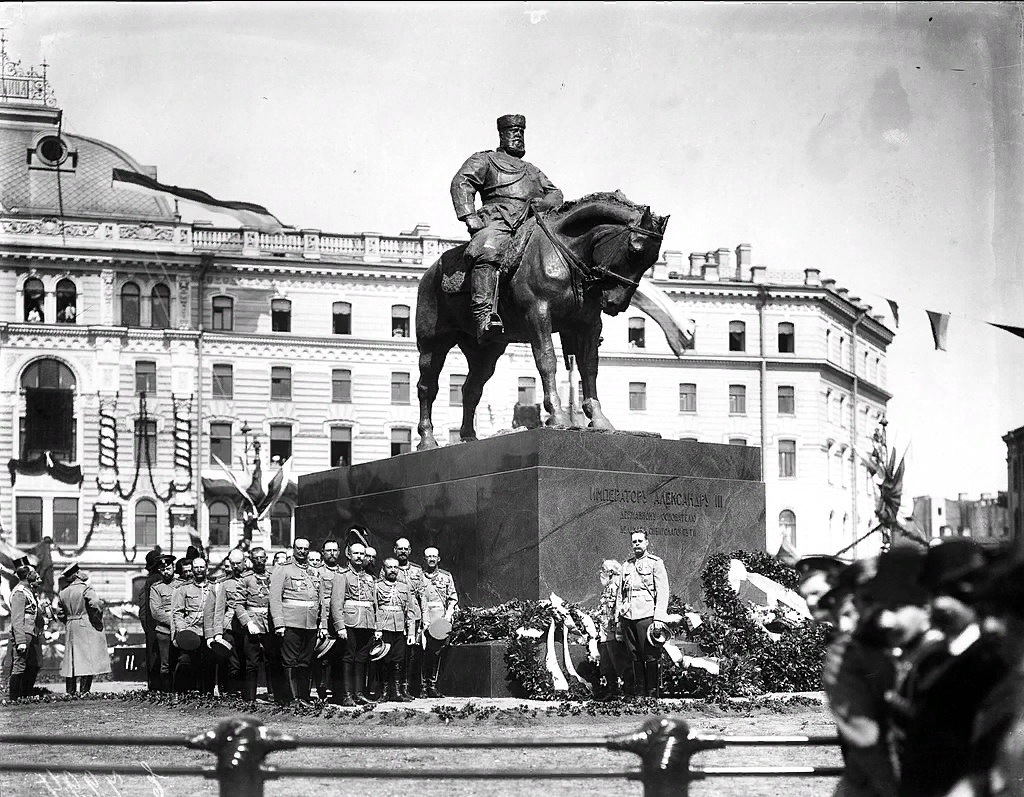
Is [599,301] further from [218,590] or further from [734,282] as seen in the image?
[734,282]

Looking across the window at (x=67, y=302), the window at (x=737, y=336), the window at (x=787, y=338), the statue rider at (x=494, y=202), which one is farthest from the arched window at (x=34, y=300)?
the statue rider at (x=494, y=202)

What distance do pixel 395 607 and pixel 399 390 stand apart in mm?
61412

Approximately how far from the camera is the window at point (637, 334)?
266ft

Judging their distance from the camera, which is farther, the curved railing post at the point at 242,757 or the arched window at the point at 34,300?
the arched window at the point at 34,300

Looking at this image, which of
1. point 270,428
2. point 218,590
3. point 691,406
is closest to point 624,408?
point 691,406

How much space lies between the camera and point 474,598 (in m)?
16.5

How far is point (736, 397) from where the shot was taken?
82062mm

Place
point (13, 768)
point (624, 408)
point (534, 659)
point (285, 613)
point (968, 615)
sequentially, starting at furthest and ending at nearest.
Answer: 1. point (624, 408)
2. point (285, 613)
3. point (534, 659)
4. point (13, 768)
5. point (968, 615)

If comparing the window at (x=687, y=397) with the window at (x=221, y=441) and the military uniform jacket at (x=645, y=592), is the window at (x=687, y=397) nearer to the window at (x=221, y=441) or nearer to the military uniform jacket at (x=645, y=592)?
the window at (x=221, y=441)

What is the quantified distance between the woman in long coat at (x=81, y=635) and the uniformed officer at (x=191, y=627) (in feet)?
8.30

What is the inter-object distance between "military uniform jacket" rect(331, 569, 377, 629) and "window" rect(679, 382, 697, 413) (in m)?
65.9

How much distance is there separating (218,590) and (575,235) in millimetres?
5423

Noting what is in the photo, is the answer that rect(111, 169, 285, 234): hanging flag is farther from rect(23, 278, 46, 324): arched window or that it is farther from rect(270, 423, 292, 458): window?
rect(270, 423, 292, 458): window

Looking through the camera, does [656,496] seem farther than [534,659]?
Yes
